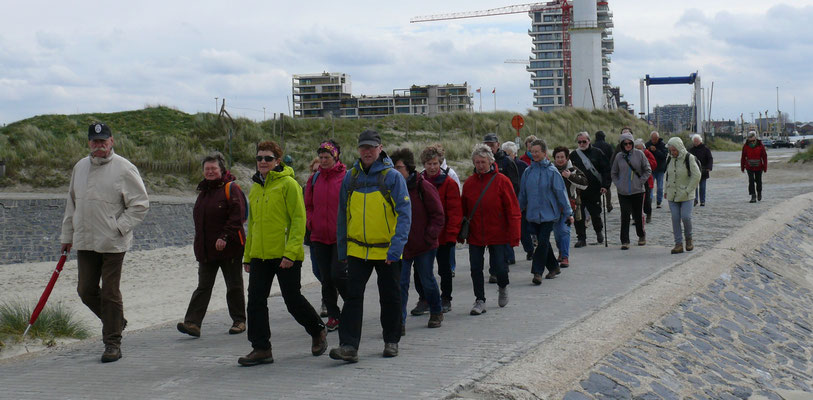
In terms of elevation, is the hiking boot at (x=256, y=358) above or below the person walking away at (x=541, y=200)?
below

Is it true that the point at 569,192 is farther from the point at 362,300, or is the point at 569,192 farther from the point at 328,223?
the point at 362,300

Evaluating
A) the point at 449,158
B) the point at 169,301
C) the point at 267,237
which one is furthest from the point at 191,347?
→ the point at 449,158

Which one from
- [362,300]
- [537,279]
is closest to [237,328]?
[362,300]

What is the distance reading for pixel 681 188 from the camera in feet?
41.4

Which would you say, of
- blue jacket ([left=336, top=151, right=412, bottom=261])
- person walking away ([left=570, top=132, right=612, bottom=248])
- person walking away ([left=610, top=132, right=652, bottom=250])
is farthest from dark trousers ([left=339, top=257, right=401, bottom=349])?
person walking away ([left=570, top=132, right=612, bottom=248])

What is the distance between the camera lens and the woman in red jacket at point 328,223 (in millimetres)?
7996

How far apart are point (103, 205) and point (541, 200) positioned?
5.51 meters

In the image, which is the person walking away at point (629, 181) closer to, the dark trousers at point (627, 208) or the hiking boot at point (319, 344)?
the dark trousers at point (627, 208)

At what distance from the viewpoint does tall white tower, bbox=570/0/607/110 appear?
8856 centimetres

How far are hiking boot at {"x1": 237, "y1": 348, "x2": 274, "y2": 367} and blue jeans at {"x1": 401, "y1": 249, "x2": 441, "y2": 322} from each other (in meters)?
1.46

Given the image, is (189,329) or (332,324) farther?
(332,324)

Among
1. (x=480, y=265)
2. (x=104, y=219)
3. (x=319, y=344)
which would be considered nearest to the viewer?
(x=319, y=344)

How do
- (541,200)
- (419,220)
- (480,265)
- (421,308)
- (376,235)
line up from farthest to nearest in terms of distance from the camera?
A: (541,200) < (421,308) < (480,265) < (419,220) < (376,235)

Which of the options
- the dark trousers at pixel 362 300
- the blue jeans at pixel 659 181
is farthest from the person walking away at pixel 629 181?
the dark trousers at pixel 362 300
